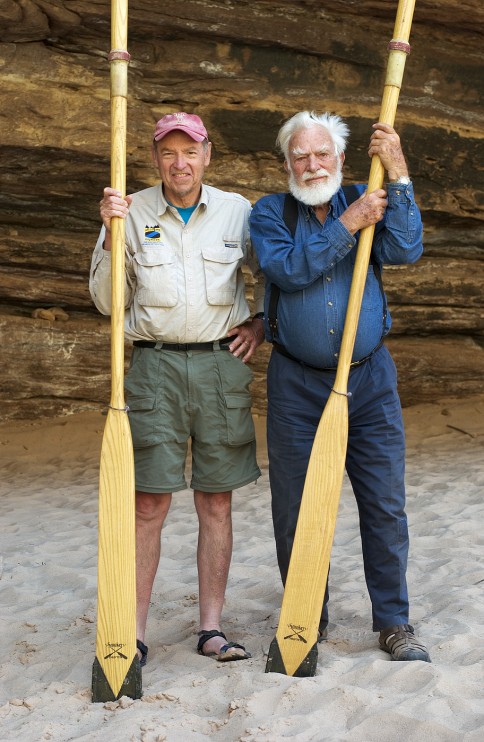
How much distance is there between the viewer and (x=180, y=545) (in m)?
5.14

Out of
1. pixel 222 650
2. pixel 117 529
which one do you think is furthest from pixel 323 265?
pixel 222 650

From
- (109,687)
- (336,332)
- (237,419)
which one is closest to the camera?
(109,687)

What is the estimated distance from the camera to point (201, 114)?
20.2 feet

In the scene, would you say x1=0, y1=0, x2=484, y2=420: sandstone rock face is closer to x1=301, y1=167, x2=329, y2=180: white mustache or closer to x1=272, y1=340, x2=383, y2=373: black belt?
x1=301, y1=167, x2=329, y2=180: white mustache

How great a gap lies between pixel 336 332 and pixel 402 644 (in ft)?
3.72

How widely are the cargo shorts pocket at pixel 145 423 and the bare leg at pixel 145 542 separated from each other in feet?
0.65

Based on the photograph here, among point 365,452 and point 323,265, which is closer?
point 323,265

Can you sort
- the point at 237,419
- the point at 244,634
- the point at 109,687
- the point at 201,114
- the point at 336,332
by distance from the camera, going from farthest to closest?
the point at 201,114, the point at 244,634, the point at 237,419, the point at 336,332, the point at 109,687

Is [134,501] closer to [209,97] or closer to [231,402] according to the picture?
[231,402]

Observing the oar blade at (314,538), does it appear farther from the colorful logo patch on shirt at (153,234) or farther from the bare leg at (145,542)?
the colorful logo patch on shirt at (153,234)

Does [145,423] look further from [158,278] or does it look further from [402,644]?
[402,644]

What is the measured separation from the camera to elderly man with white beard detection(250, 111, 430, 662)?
3.18m

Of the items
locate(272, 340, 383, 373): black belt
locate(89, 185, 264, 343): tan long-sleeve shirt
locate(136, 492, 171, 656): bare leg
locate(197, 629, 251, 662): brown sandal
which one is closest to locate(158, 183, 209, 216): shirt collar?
locate(89, 185, 264, 343): tan long-sleeve shirt

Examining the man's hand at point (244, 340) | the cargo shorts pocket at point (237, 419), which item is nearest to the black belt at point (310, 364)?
the man's hand at point (244, 340)
